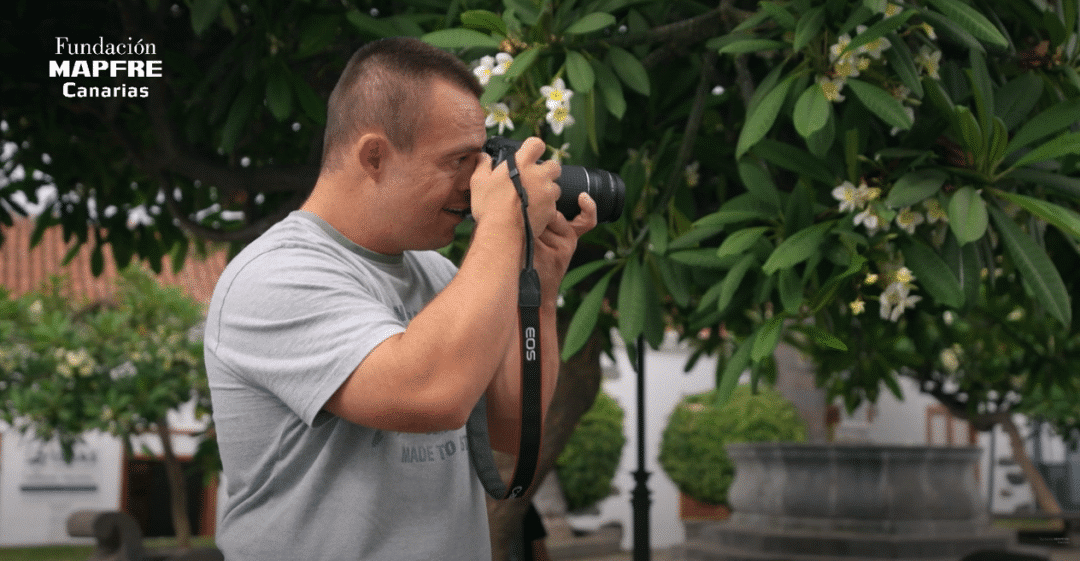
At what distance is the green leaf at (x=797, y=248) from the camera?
8.02ft

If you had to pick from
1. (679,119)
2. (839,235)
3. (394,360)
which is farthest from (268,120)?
(394,360)

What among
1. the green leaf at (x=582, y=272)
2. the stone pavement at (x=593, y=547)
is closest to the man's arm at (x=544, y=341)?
the green leaf at (x=582, y=272)

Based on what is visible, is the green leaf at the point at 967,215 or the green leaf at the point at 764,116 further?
the green leaf at the point at 764,116

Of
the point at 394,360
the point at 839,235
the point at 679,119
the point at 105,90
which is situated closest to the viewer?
the point at 394,360

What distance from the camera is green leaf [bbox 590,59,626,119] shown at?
2.68 meters

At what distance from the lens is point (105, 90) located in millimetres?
4297

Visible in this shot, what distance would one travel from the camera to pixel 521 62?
2.52 meters

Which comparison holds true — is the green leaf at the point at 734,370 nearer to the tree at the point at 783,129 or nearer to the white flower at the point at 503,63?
the tree at the point at 783,129

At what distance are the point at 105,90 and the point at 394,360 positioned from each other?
3636mm

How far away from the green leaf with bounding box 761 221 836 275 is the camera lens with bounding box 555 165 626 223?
87 cm

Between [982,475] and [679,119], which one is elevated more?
[679,119]

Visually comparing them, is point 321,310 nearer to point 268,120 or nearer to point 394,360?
point 394,360

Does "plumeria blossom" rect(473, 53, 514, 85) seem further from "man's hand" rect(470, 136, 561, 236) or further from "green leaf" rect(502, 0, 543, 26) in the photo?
"man's hand" rect(470, 136, 561, 236)

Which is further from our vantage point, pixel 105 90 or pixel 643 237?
pixel 105 90
